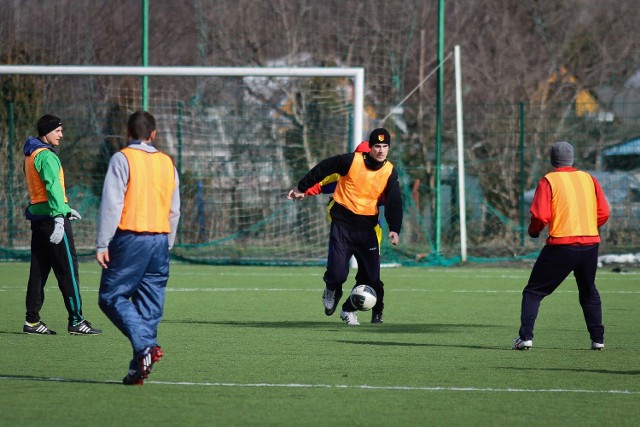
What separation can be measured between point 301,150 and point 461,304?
7.95 m

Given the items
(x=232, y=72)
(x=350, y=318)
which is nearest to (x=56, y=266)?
(x=350, y=318)

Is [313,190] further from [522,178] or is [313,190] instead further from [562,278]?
[522,178]

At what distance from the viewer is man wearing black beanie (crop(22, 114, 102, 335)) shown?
1077cm

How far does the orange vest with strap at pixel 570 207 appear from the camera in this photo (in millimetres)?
10172

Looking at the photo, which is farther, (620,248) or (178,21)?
(178,21)

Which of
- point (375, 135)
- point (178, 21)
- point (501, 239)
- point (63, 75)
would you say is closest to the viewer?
point (375, 135)

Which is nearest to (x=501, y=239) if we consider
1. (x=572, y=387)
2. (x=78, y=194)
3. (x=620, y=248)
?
(x=620, y=248)

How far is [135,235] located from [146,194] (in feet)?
0.91

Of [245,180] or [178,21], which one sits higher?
[178,21]

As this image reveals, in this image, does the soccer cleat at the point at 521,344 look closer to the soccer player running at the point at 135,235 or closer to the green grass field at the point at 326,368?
the green grass field at the point at 326,368

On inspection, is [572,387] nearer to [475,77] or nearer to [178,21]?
[178,21]

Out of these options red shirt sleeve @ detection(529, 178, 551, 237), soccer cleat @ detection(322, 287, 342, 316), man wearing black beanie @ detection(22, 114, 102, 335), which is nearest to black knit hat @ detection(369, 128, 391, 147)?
soccer cleat @ detection(322, 287, 342, 316)

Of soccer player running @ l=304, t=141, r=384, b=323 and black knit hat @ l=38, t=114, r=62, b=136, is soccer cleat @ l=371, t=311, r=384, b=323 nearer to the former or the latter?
soccer player running @ l=304, t=141, r=384, b=323

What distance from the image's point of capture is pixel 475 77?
30062 mm
